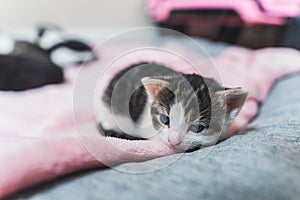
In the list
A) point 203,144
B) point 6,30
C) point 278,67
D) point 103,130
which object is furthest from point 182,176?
point 6,30

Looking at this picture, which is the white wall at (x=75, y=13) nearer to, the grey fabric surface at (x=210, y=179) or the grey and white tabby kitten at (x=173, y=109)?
the grey and white tabby kitten at (x=173, y=109)

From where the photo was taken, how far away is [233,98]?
83 centimetres

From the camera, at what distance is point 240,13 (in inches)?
86.9

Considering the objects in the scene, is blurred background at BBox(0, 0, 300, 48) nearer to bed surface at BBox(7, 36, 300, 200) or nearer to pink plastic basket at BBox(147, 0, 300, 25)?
pink plastic basket at BBox(147, 0, 300, 25)

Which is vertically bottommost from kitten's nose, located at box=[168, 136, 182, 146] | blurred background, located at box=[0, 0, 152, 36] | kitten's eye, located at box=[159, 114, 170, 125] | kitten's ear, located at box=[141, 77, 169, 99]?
blurred background, located at box=[0, 0, 152, 36]

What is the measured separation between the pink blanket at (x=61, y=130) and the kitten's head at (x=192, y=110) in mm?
32

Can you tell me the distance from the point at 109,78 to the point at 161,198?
0.54m

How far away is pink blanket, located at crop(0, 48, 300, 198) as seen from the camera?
681mm

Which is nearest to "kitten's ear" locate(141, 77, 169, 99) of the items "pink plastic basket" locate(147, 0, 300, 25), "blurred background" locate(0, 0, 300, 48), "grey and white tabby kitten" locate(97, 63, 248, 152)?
"grey and white tabby kitten" locate(97, 63, 248, 152)

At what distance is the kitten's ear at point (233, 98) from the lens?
795mm

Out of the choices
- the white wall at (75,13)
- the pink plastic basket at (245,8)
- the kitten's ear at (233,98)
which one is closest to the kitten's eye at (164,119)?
the kitten's ear at (233,98)

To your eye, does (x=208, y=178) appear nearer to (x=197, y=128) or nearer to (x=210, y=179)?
(x=210, y=179)

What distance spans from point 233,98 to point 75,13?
65.6 inches

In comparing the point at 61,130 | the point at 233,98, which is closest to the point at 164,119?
the point at 233,98
